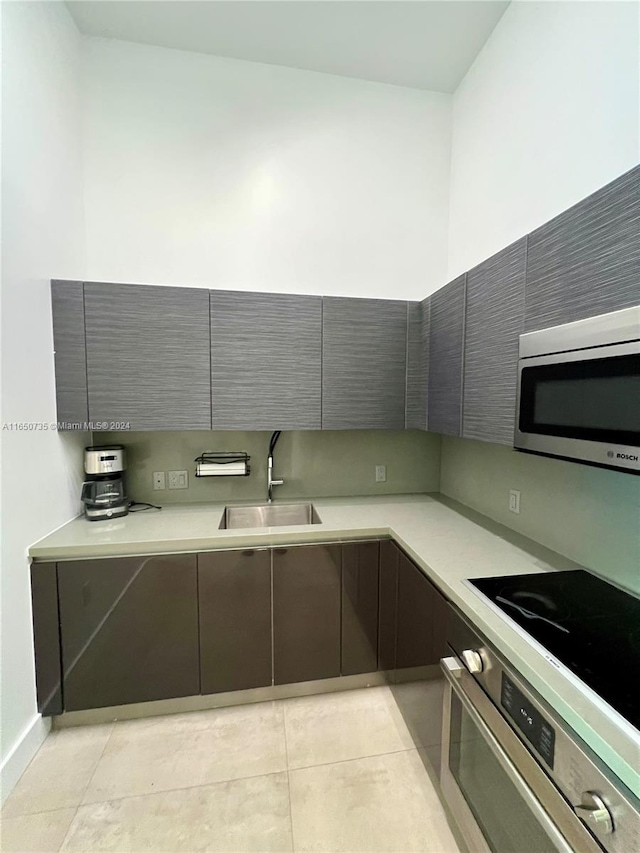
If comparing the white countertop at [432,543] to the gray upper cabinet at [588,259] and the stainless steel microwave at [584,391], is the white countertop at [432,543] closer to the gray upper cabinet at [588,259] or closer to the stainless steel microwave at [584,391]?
the stainless steel microwave at [584,391]

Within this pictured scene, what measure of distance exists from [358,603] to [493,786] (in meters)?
0.82

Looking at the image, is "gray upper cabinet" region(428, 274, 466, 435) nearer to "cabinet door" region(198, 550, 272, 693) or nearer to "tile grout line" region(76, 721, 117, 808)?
"cabinet door" region(198, 550, 272, 693)

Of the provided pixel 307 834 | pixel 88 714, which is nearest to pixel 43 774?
pixel 88 714

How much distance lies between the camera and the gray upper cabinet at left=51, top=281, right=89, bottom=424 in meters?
1.61

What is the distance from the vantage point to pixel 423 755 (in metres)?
1.44

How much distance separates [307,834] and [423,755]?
538 millimetres

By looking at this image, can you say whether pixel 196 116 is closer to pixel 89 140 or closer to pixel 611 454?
pixel 89 140

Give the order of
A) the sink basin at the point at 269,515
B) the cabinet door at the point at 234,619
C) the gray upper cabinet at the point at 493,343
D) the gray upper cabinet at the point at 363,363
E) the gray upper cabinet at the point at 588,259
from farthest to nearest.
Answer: the sink basin at the point at 269,515, the gray upper cabinet at the point at 363,363, the cabinet door at the point at 234,619, the gray upper cabinet at the point at 493,343, the gray upper cabinet at the point at 588,259

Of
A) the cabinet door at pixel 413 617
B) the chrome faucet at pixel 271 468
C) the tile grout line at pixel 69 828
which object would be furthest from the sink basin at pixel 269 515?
the tile grout line at pixel 69 828

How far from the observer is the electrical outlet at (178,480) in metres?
2.06

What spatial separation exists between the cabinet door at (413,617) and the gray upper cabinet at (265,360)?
88cm

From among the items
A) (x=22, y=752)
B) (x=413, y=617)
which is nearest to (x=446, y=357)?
(x=413, y=617)

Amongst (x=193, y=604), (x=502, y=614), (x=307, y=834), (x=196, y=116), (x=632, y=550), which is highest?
(x=196, y=116)

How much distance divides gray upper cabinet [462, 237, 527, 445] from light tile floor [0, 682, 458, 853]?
99cm
